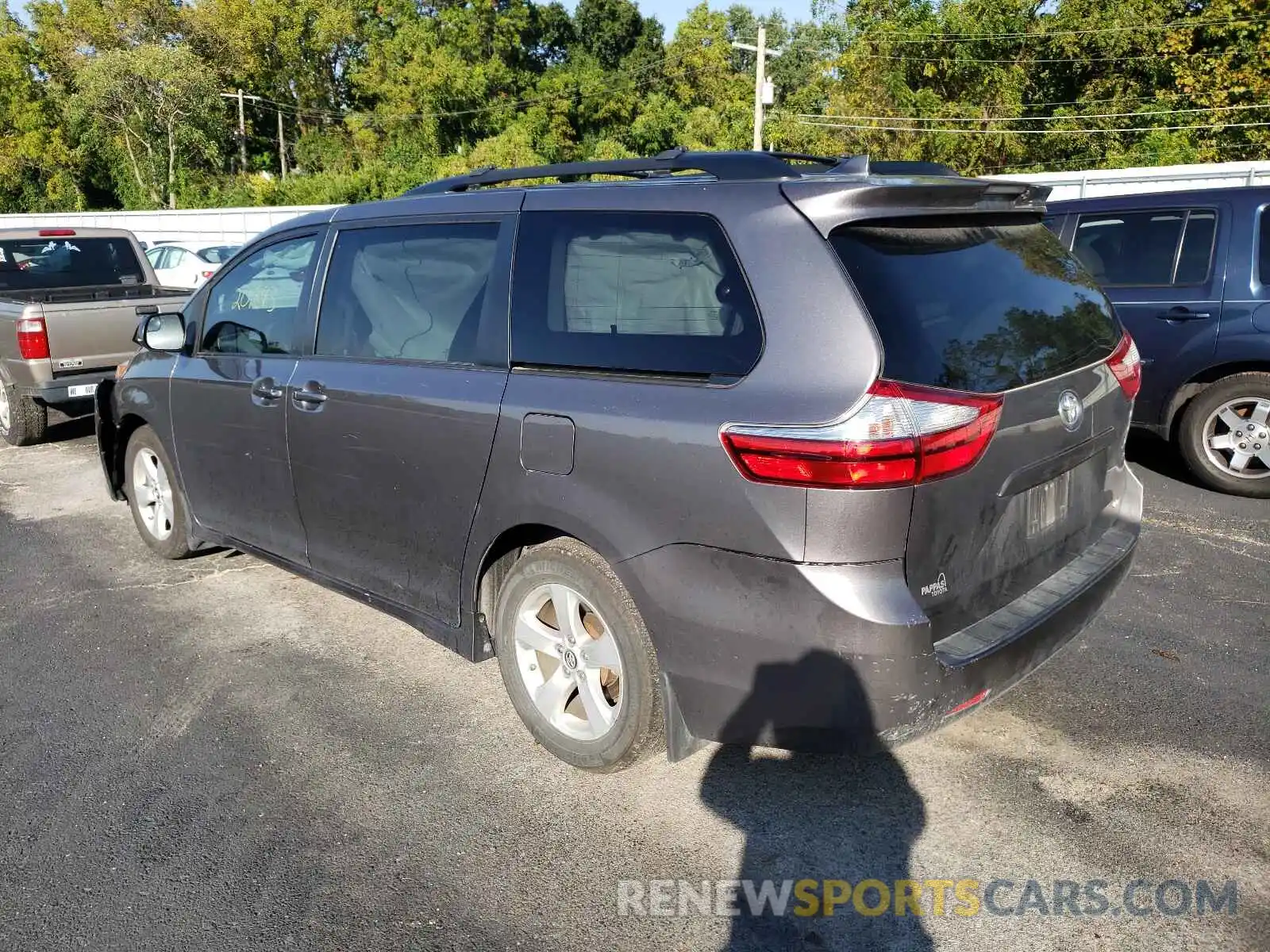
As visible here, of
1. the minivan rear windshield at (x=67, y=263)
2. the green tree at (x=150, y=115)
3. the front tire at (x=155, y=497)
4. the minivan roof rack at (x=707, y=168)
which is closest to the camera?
the minivan roof rack at (x=707, y=168)

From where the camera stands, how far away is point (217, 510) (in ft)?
15.9

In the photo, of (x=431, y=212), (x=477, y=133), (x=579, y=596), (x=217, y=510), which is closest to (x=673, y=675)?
(x=579, y=596)

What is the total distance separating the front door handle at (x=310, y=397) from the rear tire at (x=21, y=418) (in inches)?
220

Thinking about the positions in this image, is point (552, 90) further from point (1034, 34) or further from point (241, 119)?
point (1034, 34)

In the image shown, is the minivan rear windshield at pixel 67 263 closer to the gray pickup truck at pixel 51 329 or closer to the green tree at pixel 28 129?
the gray pickup truck at pixel 51 329

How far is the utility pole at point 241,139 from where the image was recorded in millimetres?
54906

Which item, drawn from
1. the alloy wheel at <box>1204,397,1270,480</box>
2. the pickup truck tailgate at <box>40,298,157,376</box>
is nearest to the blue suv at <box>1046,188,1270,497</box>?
the alloy wheel at <box>1204,397,1270,480</box>

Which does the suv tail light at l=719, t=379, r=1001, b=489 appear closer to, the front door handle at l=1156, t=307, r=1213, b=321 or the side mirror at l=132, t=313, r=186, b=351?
the side mirror at l=132, t=313, r=186, b=351

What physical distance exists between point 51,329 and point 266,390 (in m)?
4.87

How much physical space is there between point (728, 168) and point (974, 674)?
1616mm

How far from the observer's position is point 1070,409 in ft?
10.1

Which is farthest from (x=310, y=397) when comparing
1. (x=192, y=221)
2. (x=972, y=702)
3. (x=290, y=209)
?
(x=192, y=221)

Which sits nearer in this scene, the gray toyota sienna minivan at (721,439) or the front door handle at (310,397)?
the gray toyota sienna minivan at (721,439)

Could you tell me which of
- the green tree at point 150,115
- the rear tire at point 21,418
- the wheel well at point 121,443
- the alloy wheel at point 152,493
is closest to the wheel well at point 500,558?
the alloy wheel at point 152,493
